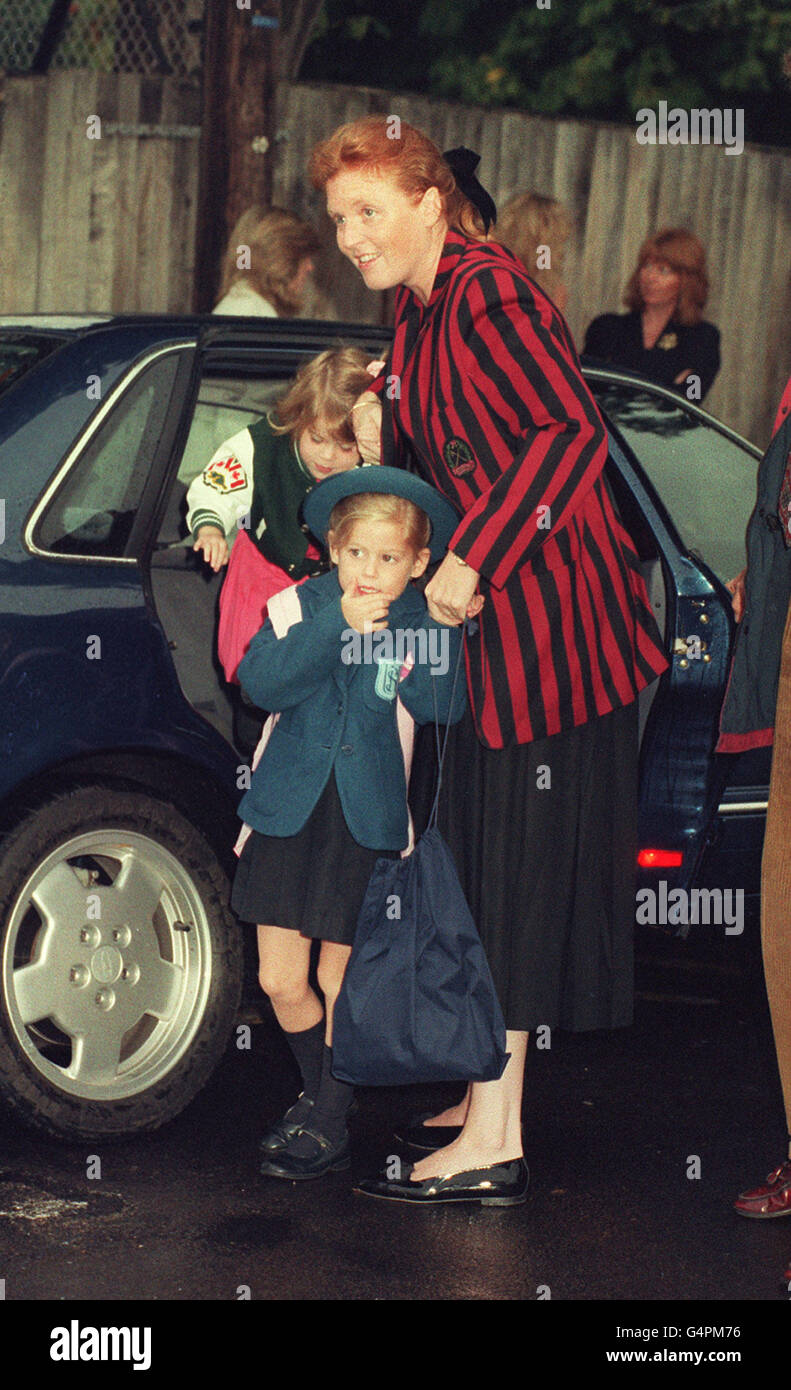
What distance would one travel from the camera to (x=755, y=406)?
1113cm

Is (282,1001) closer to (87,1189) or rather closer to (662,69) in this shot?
(87,1189)

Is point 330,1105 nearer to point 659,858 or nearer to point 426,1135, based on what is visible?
point 426,1135

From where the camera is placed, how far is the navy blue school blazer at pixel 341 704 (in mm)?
4410

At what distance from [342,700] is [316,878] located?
1.21 ft

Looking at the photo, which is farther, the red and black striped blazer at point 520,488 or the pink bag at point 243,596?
the pink bag at point 243,596

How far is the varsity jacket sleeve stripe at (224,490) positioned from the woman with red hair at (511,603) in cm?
38

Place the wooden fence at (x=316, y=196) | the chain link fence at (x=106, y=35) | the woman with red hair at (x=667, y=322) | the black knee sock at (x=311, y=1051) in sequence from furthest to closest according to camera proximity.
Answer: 1. the chain link fence at (x=106, y=35)
2. the wooden fence at (x=316, y=196)
3. the woman with red hair at (x=667, y=322)
4. the black knee sock at (x=311, y=1051)

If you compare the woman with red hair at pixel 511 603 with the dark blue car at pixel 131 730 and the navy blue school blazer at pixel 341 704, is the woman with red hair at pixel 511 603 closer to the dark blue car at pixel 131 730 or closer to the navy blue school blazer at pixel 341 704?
the navy blue school blazer at pixel 341 704

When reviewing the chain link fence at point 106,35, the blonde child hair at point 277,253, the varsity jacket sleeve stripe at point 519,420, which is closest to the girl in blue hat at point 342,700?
the varsity jacket sleeve stripe at point 519,420

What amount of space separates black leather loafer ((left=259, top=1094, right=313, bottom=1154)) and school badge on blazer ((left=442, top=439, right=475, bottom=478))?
1.40m

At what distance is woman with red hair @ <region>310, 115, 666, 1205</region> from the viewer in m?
4.21
